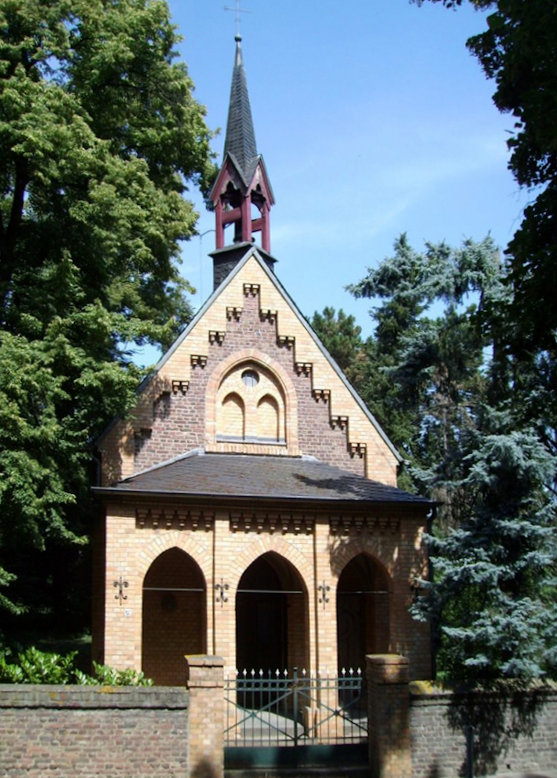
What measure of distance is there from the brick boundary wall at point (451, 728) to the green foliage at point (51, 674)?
12.7ft

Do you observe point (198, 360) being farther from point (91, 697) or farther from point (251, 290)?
point (91, 697)

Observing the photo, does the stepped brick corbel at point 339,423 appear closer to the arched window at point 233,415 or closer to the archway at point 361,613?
the arched window at point 233,415

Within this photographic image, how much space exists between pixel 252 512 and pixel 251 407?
10.8ft

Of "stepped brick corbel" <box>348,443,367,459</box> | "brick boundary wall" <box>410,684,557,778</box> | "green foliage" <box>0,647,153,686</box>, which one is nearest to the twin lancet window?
"stepped brick corbel" <box>348,443,367,459</box>

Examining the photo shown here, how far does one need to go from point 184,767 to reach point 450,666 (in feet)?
22.2

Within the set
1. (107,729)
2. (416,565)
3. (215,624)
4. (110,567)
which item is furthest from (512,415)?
(107,729)

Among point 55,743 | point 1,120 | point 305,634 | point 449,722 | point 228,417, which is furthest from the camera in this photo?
point 228,417

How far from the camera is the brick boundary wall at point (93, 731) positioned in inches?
523

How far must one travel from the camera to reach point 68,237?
19.7m

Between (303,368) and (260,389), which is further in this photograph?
(303,368)

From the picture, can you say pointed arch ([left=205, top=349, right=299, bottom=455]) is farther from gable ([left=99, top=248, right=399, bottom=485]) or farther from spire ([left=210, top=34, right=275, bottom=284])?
spire ([left=210, top=34, right=275, bottom=284])

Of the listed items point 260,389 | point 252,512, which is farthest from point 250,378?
point 252,512

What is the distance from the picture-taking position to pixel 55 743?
527 inches

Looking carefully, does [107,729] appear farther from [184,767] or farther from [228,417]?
[228,417]
